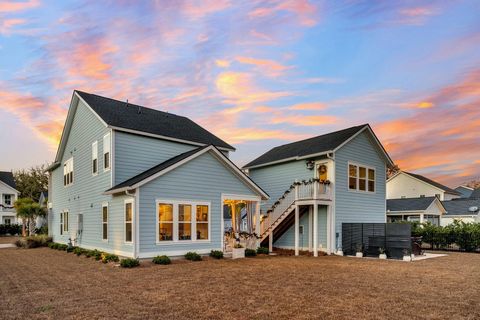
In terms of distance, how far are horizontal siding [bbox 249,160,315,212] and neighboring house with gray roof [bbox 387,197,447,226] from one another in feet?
42.7

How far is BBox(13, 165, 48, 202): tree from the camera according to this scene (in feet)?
205

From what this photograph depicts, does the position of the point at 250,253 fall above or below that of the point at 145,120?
below

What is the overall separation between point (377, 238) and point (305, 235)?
13.3 ft

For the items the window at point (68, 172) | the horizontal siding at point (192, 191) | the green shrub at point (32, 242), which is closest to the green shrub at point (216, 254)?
the horizontal siding at point (192, 191)

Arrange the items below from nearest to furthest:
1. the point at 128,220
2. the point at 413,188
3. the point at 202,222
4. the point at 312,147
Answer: the point at 128,220
the point at 202,222
the point at 312,147
the point at 413,188

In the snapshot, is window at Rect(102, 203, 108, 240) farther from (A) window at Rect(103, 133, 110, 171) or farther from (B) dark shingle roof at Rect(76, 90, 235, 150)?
(B) dark shingle roof at Rect(76, 90, 235, 150)

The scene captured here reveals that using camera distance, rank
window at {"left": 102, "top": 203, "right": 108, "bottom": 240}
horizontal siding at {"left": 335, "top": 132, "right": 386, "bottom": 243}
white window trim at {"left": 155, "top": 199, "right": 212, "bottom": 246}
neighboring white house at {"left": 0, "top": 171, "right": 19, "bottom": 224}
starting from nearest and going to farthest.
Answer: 1. white window trim at {"left": 155, "top": 199, "right": 212, "bottom": 246}
2. window at {"left": 102, "top": 203, "right": 108, "bottom": 240}
3. horizontal siding at {"left": 335, "top": 132, "right": 386, "bottom": 243}
4. neighboring white house at {"left": 0, "top": 171, "right": 19, "bottom": 224}

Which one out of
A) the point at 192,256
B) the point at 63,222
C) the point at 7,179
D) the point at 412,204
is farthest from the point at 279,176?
the point at 7,179

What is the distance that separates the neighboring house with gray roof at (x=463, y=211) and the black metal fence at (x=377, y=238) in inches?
800

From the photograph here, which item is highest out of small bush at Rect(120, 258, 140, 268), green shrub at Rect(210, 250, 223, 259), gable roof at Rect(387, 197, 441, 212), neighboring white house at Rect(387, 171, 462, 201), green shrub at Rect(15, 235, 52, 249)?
neighboring white house at Rect(387, 171, 462, 201)

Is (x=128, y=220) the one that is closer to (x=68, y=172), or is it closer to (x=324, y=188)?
(x=324, y=188)

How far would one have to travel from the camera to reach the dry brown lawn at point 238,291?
→ 7480 millimetres

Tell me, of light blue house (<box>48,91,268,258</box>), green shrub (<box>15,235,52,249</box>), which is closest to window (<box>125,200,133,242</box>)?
light blue house (<box>48,91,268,258</box>)

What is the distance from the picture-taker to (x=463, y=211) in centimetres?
3594
